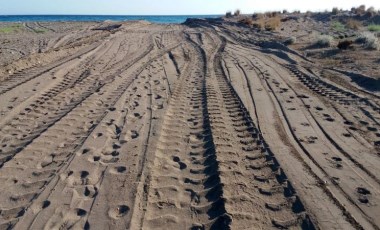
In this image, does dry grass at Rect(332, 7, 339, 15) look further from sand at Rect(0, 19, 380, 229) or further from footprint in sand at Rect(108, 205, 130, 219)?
footprint in sand at Rect(108, 205, 130, 219)

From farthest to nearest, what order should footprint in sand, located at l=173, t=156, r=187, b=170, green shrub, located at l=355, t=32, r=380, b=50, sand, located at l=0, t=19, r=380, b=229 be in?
green shrub, located at l=355, t=32, r=380, b=50
footprint in sand, located at l=173, t=156, r=187, b=170
sand, located at l=0, t=19, r=380, b=229

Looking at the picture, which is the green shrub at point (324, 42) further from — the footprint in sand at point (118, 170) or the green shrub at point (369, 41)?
the footprint in sand at point (118, 170)

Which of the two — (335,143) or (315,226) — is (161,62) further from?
(315,226)

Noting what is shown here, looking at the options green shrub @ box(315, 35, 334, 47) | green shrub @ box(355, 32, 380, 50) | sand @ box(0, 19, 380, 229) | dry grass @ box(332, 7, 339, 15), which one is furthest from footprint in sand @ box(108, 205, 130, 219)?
dry grass @ box(332, 7, 339, 15)

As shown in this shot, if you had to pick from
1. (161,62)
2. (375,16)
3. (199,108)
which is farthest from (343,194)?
(375,16)

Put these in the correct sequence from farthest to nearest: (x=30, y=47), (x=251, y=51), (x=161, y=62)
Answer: (x=30, y=47), (x=251, y=51), (x=161, y=62)

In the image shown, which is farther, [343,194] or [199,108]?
[199,108]

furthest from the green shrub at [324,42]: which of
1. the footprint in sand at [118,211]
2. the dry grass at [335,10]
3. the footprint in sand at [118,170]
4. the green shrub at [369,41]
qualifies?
the dry grass at [335,10]

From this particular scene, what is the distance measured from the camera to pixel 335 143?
6.50 meters

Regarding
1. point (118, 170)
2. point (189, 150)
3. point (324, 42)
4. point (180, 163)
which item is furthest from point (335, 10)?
point (118, 170)

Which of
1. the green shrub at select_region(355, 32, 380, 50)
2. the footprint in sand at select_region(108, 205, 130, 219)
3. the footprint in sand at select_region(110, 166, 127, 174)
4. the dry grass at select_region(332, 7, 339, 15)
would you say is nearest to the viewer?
the footprint in sand at select_region(108, 205, 130, 219)

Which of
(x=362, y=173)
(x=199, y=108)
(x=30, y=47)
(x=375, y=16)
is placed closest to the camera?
(x=362, y=173)

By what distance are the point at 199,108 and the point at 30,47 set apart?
1509 cm

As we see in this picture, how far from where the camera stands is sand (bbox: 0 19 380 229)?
4.52m
